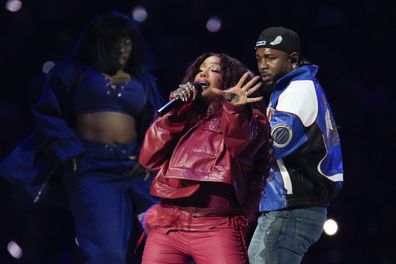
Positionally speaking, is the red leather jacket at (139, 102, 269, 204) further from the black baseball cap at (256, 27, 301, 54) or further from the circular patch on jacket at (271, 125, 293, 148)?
the black baseball cap at (256, 27, 301, 54)

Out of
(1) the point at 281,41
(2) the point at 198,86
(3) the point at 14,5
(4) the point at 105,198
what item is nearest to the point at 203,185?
(2) the point at 198,86

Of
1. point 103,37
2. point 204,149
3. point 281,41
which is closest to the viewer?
point 204,149

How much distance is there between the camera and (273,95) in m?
3.13

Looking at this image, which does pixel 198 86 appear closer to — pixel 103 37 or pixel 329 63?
pixel 103 37

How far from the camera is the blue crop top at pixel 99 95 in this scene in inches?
167

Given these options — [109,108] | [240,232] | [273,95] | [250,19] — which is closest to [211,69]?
[273,95]

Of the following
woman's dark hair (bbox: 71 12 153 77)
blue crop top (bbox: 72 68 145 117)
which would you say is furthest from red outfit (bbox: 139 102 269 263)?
woman's dark hair (bbox: 71 12 153 77)

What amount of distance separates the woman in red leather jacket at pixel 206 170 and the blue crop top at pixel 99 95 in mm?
1331

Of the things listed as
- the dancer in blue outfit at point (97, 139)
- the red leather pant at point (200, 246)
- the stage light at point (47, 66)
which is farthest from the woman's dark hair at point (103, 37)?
the red leather pant at point (200, 246)

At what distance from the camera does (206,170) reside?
2.79 metres

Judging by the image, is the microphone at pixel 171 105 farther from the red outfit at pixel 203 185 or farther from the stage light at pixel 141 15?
the stage light at pixel 141 15

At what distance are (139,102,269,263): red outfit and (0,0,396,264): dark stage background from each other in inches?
89.6

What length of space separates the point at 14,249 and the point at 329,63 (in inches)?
85.7

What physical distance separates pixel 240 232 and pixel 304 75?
0.65m
